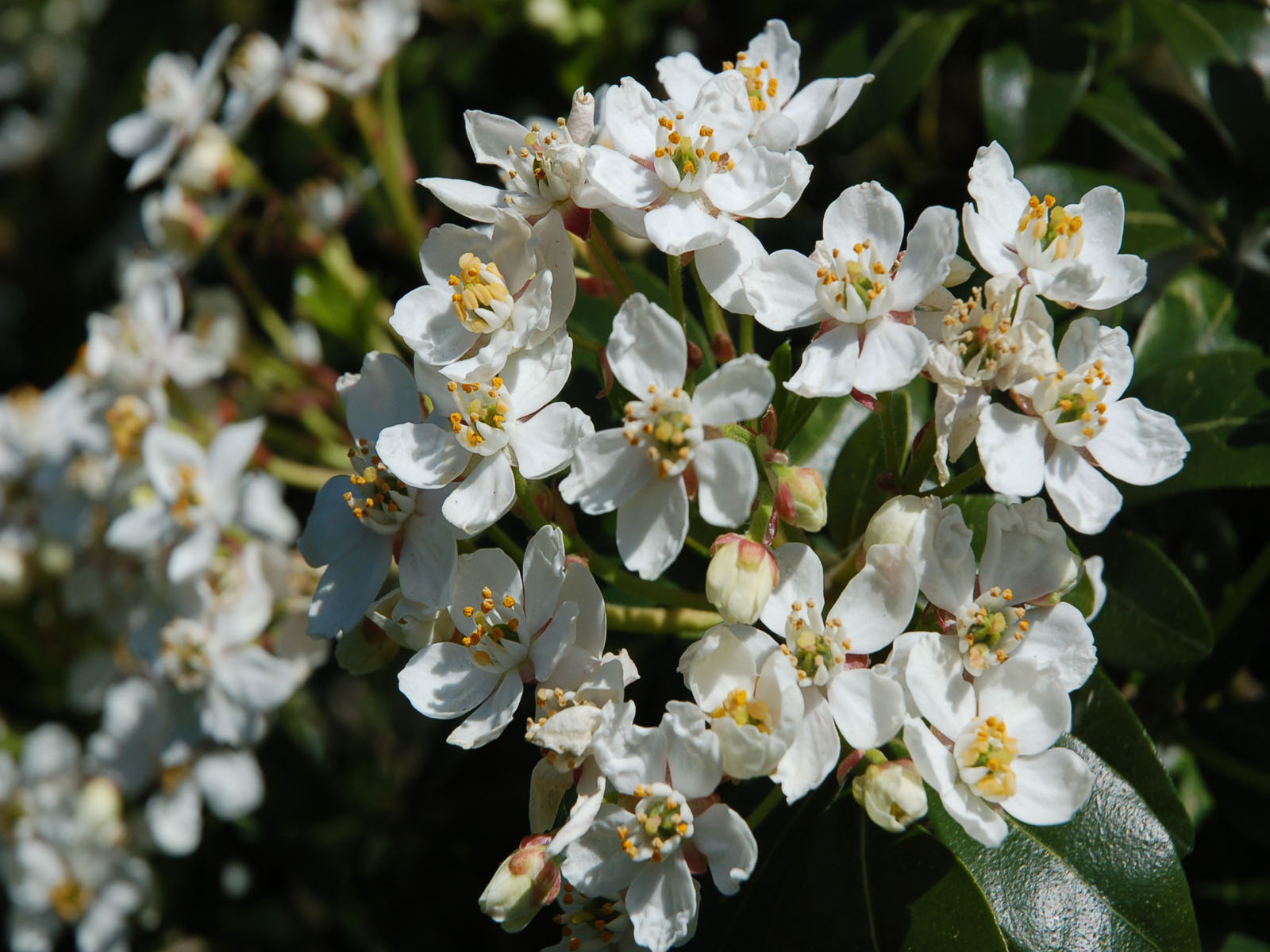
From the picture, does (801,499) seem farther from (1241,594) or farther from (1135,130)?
(1135,130)

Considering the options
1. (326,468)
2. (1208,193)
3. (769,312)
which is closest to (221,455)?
(326,468)

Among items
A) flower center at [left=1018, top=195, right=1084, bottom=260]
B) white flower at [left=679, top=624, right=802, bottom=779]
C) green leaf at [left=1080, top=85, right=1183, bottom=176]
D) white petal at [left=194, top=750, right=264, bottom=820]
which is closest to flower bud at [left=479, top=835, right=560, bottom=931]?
white flower at [left=679, top=624, right=802, bottom=779]

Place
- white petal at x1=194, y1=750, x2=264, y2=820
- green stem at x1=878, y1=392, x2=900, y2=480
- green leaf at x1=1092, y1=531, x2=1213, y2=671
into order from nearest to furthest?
green stem at x1=878, y1=392, x2=900, y2=480 → green leaf at x1=1092, y1=531, x2=1213, y2=671 → white petal at x1=194, y1=750, x2=264, y2=820

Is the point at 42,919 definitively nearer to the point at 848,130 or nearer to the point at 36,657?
the point at 36,657

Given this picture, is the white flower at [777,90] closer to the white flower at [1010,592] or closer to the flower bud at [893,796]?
the white flower at [1010,592]

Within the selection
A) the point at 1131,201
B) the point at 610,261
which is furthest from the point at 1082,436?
the point at 1131,201

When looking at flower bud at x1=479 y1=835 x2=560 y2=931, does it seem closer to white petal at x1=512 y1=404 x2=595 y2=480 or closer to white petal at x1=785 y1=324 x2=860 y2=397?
white petal at x1=512 y1=404 x2=595 y2=480
